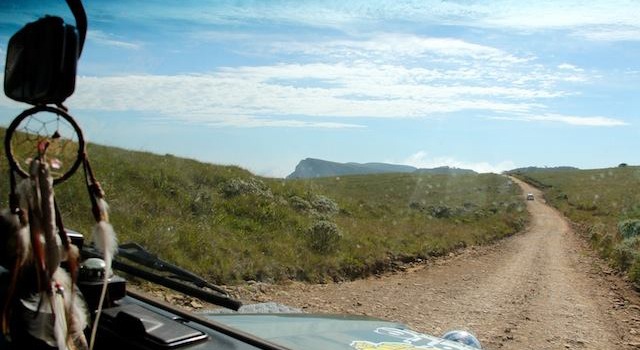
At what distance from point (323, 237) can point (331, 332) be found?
10957 millimetres

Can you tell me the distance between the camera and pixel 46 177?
4.02ft

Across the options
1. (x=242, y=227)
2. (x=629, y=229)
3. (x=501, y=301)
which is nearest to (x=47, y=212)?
(x=501, y=301)

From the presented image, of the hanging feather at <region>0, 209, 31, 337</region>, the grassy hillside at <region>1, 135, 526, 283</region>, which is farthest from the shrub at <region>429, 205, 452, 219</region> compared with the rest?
the hanging feather at <region>0, 209, 31, 337</region>

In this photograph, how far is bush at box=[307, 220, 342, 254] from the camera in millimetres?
13109

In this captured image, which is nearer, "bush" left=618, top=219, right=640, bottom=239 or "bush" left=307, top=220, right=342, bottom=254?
"bush" left=307, top=220, right=342, bottom=254

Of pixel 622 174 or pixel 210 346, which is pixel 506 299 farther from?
pixel 622 174

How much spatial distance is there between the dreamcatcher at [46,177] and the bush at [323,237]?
1159cm

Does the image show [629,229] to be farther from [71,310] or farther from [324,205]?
[71,310]

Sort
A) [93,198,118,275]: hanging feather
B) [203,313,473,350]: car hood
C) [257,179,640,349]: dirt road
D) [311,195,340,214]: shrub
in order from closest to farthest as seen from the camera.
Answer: [93,198,118,275]: hanging feather → [203,313,473,350]: car hood → [257,179,640,349]: dirt road → [311,195,340,214]: shrub

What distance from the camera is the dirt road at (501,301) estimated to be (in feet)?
28.5

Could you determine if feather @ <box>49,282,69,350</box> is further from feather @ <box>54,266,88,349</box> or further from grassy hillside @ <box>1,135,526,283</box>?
grassy hillside @ <box>1,135,526,283</box>

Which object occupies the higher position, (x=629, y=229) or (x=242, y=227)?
(x=629, y=229)

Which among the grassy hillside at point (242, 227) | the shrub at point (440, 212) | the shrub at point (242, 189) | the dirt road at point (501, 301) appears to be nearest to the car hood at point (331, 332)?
the grassy hillside at point (242, 227)

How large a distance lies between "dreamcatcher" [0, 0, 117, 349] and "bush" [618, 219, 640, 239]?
2126 cm
